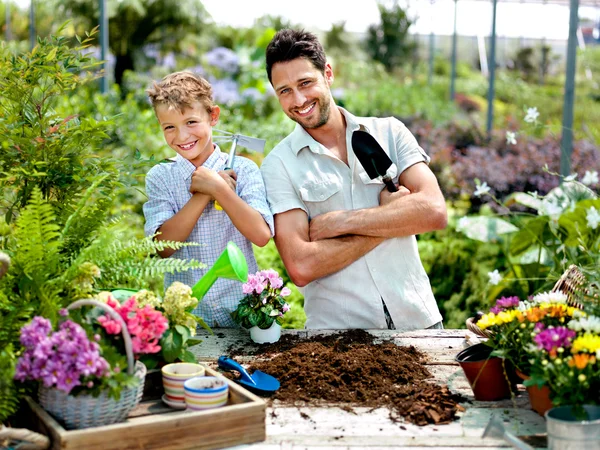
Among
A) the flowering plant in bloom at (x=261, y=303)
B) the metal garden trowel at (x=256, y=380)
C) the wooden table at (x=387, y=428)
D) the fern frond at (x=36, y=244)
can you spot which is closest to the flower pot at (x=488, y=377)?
the wooden table at (x=387, y=428)

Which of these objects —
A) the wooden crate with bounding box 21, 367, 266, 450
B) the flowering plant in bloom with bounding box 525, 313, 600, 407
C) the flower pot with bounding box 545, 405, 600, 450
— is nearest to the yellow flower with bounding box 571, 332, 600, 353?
the flowering plant in bloom with bounding box 525, 313, 600, 407

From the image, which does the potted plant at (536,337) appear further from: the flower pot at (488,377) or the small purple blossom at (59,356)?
the small purple blossom at (59,356)

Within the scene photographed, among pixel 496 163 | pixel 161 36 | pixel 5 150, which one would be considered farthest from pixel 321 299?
pixel 161 36

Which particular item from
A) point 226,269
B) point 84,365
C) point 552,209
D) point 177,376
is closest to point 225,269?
point 226,269

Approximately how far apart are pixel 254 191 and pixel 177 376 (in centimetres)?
94

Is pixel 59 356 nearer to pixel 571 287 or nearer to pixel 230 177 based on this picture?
pixel 230 177

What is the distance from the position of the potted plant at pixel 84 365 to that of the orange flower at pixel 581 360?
935mm

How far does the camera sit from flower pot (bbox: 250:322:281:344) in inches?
89.0

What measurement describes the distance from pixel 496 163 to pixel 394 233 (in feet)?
17.3

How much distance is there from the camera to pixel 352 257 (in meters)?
2.66

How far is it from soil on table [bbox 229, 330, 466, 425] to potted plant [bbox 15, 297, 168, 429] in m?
0.45

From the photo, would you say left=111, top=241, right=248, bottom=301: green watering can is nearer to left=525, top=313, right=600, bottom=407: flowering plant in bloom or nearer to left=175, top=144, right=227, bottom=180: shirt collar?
left=175, top=144, right=227, bottom=180: shirt collar

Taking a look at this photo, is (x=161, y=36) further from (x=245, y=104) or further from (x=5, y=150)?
(x=5, y=150)

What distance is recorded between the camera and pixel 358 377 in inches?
77.2
